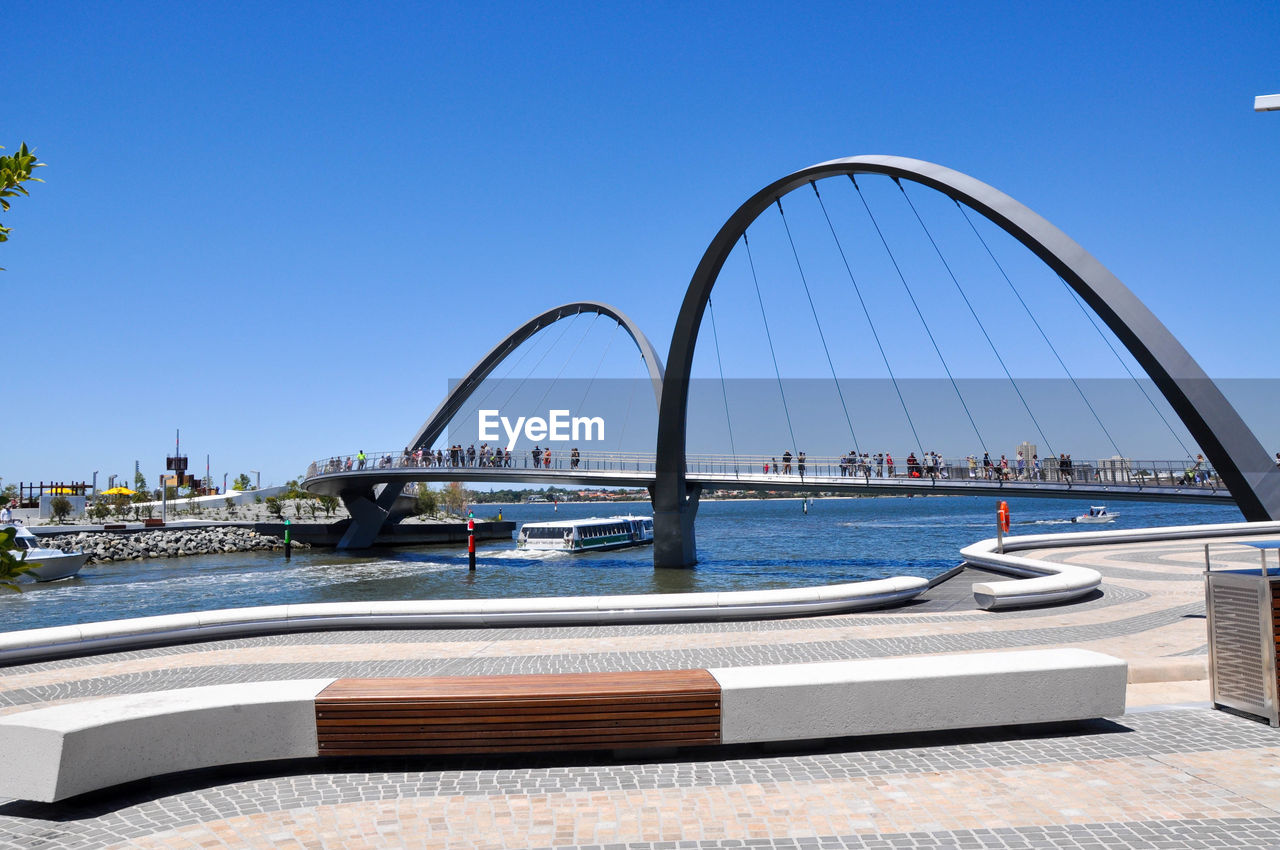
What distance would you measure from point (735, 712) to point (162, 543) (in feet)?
194

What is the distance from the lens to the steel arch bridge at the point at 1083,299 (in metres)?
22.2

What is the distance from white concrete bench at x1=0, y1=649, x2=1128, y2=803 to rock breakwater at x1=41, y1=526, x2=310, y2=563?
53.7 meters

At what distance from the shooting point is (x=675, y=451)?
40.3 meters

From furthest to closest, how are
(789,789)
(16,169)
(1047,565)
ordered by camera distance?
(1047,565) < (789,789) < (16,169)

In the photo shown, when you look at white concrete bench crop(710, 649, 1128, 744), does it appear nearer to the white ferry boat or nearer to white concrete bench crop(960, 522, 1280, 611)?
white concrete bench crop(960, 522, 1280, 611)

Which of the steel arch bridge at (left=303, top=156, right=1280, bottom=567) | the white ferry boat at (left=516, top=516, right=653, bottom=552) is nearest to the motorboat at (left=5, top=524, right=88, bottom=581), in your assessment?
the steel arch bridge at (left=303, top=156, right=1280, bottom=567)

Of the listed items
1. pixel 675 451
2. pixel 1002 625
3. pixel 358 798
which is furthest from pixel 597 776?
pixel 675 451

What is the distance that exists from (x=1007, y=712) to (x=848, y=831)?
2.23 metres

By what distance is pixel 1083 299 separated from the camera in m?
25.0

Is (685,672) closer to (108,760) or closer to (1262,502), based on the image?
(108,760)

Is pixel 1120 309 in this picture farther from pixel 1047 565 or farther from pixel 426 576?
pixel 426 576

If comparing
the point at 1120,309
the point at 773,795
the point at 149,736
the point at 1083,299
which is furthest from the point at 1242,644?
the point at 1083,299

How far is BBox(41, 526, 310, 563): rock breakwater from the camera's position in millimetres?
51250

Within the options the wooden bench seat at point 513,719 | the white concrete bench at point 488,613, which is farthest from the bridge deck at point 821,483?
the wooden bench seat at point 513,719
